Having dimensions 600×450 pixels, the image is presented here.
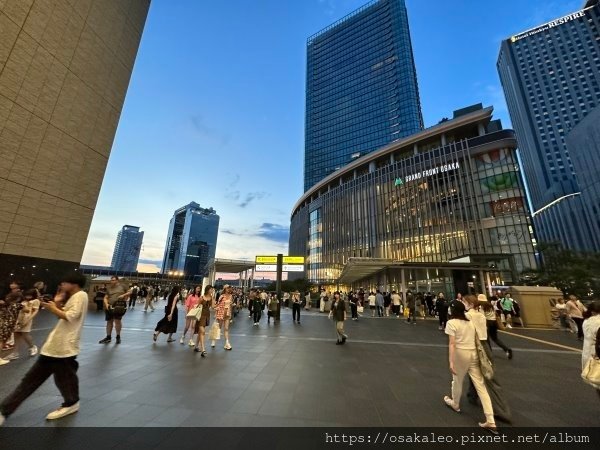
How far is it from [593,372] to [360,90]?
4270 inches

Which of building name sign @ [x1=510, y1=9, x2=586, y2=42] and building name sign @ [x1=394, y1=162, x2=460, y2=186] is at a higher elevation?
building name sign @ [x1=510, y1=9, x2=586, y2=42]

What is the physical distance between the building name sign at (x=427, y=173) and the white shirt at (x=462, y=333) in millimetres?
52381

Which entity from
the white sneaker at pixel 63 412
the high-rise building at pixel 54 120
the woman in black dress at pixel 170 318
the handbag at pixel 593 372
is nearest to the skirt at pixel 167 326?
the woman in black dress at pixel 170 318

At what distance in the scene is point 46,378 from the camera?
127 inches

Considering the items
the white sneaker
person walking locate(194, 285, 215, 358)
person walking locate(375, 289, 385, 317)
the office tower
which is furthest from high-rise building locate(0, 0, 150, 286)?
the office tower

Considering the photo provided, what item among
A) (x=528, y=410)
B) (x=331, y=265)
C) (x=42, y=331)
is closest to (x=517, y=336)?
(x=528, y=410)

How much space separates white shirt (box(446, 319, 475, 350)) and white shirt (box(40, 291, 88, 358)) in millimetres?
5315

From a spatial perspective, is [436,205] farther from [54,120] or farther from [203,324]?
[54,120]

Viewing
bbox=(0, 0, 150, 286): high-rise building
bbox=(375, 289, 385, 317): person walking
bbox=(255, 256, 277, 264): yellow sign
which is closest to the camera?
bbox=(0, 0, 150, 286): high-rise building

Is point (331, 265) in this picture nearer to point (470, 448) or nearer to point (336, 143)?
point (336, 143)

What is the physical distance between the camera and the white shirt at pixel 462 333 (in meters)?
3.70

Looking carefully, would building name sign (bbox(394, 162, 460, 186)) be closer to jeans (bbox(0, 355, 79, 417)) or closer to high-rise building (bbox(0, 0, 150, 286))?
high-rise building (bbox(0, 0, 150, 286))

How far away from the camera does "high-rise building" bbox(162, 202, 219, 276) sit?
487 feet

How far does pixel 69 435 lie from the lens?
114 inches
